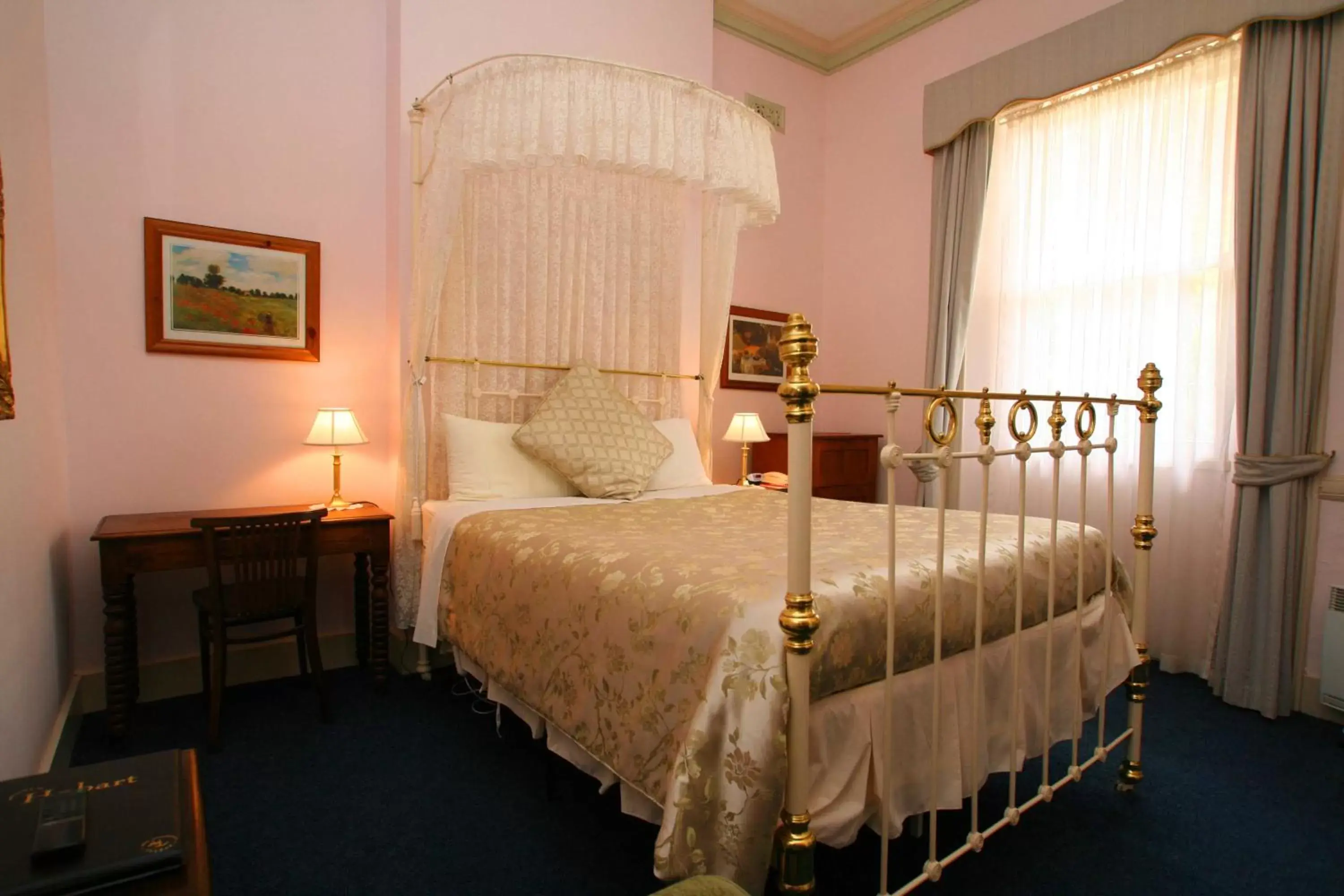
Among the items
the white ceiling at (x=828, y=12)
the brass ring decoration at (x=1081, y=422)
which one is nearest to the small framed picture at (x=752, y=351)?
the white ceiling at (x=828, y=12)

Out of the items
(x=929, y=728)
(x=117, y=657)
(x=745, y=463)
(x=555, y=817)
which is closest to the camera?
(x=929, y=728)

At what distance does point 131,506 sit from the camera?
2.93 m

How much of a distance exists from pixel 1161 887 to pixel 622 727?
1.47m

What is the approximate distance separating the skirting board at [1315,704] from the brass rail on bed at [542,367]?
3111 millimetres

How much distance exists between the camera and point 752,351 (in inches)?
195

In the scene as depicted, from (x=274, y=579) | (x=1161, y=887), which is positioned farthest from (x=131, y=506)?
(x=1161, y=887)

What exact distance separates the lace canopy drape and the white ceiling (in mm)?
1734

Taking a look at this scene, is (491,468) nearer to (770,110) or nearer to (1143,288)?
(1143,288)

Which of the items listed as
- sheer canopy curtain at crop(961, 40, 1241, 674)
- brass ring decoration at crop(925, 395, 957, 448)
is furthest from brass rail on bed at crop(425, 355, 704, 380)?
brass ring decoration at crop(925, 395, 957, 448)

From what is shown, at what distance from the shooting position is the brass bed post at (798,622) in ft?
4.25

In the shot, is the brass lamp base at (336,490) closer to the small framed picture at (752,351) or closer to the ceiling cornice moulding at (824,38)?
the small framed picture at (752,351)

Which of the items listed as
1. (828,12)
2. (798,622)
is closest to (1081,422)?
(798,622)

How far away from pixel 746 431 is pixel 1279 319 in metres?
2.53

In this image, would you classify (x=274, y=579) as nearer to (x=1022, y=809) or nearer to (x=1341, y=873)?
(x=1022, y=809)
